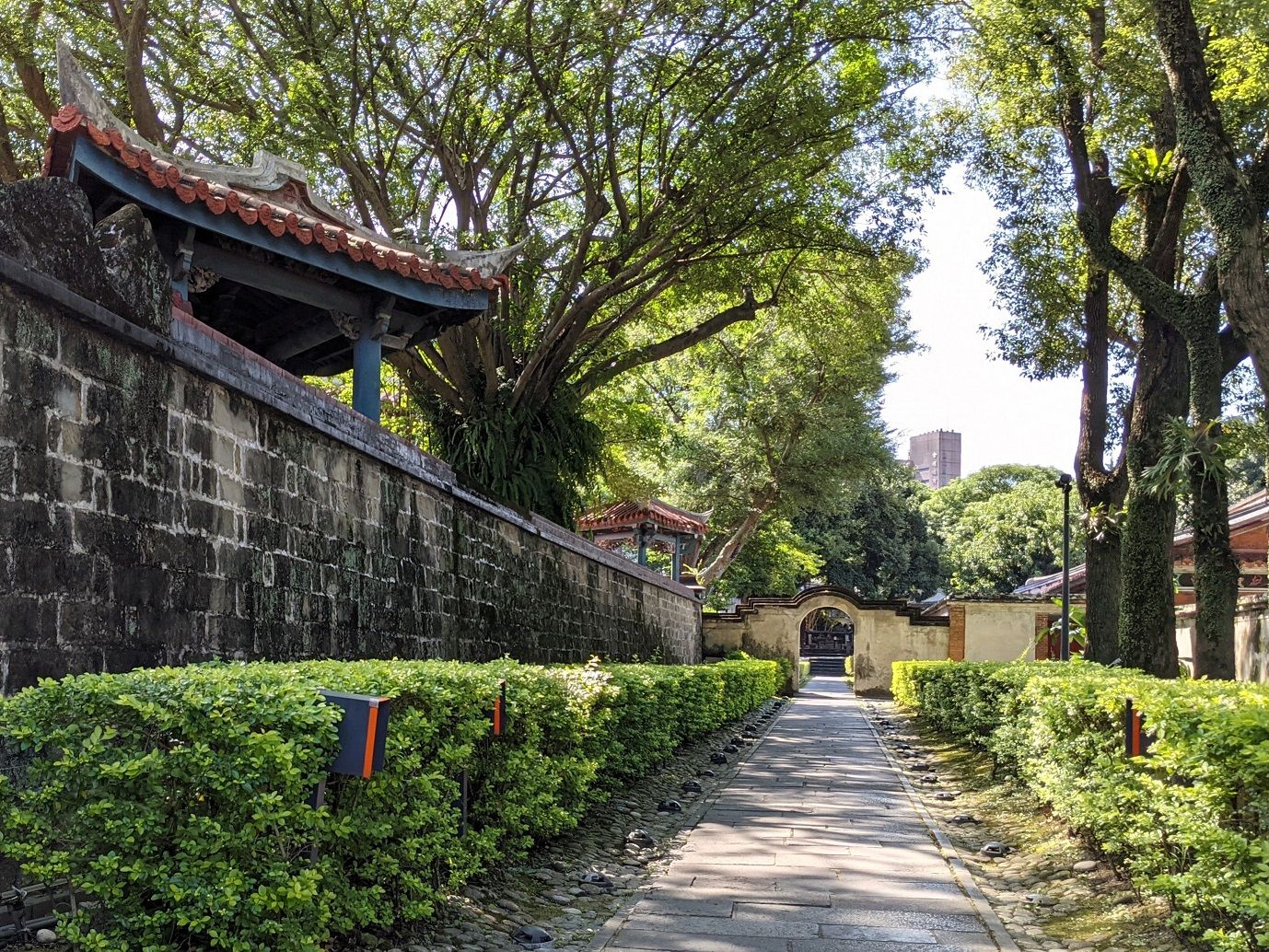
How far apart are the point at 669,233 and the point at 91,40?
8012 millimetres

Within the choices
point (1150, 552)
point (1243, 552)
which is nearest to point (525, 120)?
point (1150, 552)

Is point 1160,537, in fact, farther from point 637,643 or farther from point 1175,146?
point 637,643

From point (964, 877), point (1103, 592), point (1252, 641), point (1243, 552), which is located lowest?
point (964, 877)

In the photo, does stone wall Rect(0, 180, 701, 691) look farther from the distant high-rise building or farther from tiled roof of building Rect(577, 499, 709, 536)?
the distant high-rise building

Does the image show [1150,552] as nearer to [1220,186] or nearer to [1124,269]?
[1124,269]

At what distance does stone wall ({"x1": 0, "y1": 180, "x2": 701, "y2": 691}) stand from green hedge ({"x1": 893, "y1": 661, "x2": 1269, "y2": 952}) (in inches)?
202

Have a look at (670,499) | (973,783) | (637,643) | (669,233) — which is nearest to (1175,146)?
A: (669,233)

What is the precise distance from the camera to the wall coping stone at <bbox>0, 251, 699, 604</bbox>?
5391 millimetres

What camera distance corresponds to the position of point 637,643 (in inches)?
860

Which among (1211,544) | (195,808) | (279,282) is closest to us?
(195,808)

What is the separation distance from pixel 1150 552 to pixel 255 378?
35.6 feet

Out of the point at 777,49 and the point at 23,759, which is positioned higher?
the point at 777,49

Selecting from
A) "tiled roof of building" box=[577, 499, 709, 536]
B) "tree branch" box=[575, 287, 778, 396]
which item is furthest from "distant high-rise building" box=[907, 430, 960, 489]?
"tree branch" box=[575, 287, 778, 396]

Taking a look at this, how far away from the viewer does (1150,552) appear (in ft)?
44.9
